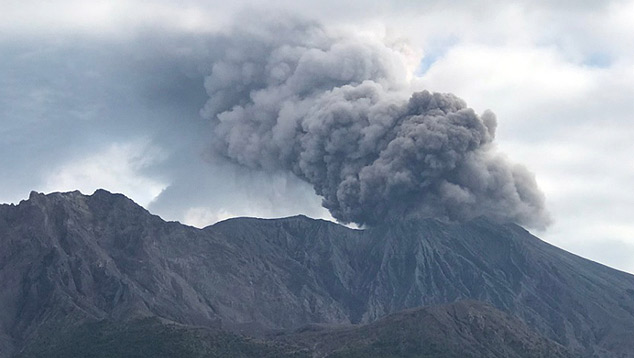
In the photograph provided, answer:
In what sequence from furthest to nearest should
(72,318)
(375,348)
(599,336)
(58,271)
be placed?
1. (599,336)
2. (58,271)
3. (72,318)
4. (375,348)

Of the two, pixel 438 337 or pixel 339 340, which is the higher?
pixel 438 337

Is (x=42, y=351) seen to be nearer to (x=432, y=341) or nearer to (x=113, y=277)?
(x=113, y=277)

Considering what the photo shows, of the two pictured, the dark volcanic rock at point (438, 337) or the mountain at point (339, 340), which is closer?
the mountain at point (339, 340)

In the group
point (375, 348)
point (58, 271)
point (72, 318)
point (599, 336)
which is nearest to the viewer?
point (375, 348)

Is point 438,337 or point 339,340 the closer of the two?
point 438,337

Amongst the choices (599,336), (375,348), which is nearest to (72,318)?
(375,348)

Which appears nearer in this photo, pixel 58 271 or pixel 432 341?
pixel 432 341

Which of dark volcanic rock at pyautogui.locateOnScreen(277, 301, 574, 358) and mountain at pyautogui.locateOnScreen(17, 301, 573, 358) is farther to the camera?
dark volcanic rock at pyautogui.locateOnScreen(277, 301, 574, 358)

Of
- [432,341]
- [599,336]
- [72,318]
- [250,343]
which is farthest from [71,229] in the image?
[599,336]

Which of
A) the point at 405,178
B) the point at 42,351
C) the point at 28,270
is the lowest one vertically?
the point at 42,351

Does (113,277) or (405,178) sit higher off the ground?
(405,178)

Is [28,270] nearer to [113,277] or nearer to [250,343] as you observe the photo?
[113,277]
